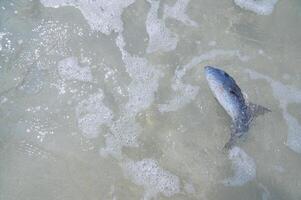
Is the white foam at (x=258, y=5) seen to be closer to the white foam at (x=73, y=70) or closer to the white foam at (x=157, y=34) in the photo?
the white foam at (x=157, y=34)

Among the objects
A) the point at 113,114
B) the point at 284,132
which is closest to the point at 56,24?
the point at 113,114

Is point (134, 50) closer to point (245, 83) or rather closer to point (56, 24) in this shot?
point (56, 24)

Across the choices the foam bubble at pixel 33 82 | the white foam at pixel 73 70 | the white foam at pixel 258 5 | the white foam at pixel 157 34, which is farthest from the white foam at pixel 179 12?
the foam bubble at pixel 33 82

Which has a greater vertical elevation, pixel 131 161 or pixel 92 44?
pixel 92 44

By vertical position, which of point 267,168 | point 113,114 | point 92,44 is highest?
point 92,44

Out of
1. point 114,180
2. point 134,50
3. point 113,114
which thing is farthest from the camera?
point 134,50

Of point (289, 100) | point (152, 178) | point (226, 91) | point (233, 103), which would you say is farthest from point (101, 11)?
point (289, 100)
